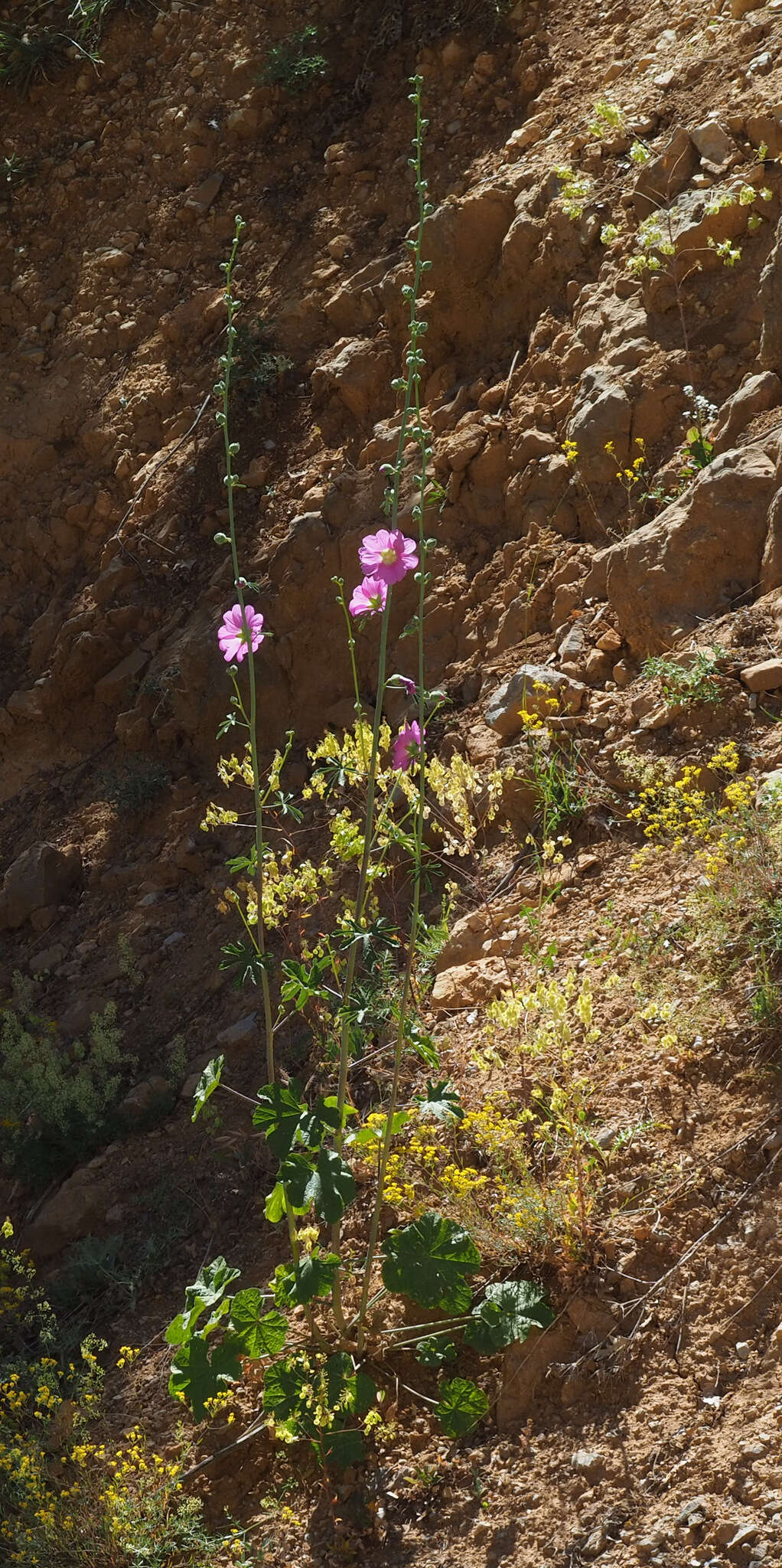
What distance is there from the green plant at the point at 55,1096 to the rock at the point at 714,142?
3951 millimetres

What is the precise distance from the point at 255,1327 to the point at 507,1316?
A: 554 mm

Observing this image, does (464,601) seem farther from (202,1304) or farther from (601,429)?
(202,1304)

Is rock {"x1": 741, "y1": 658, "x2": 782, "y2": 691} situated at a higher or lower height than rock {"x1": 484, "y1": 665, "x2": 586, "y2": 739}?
higher

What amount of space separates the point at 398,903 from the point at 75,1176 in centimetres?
142

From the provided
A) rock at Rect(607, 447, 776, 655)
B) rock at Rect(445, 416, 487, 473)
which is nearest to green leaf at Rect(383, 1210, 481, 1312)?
rock at Rect(607, 447, 776, 655)

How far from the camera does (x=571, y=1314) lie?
272 centimetres

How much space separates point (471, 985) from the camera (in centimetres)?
366

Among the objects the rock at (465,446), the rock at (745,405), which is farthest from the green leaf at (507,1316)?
the rock at (465,446)

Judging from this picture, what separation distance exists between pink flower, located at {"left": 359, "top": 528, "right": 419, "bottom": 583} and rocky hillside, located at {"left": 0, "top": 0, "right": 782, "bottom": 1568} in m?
1.28

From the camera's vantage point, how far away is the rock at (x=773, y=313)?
4168 mm

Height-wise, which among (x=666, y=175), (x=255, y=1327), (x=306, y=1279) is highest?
(x=666, y=175)

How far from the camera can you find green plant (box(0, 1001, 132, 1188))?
13.5 ft

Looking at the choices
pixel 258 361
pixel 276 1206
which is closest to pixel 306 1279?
pixel 276 1206

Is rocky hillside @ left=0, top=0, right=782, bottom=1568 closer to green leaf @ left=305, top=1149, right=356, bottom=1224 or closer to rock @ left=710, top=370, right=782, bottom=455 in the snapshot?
rock @ left=710, top=370, right=782, bottom=455
